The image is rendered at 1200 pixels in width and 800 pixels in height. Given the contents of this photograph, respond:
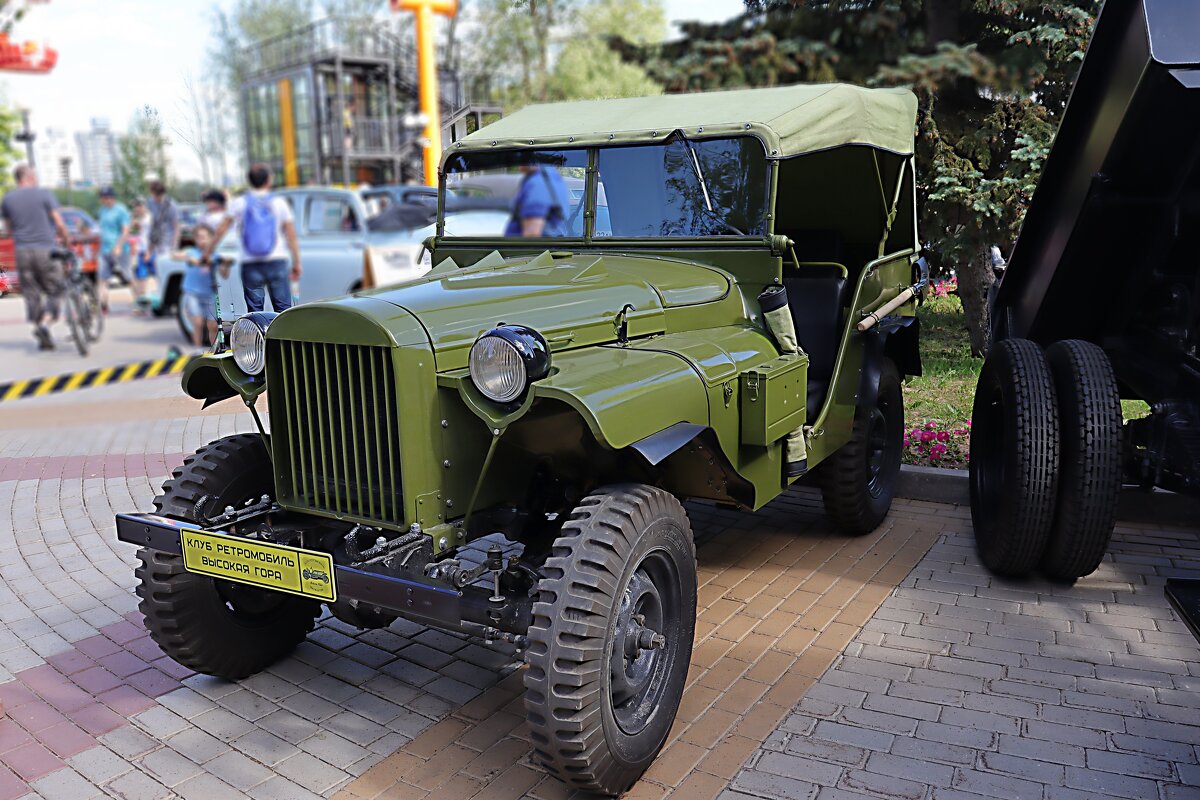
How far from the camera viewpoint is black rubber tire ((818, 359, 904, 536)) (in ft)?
16.4

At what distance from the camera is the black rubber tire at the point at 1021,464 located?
4.28 metres

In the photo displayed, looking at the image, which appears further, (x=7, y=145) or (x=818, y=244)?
(x=7, y=145)

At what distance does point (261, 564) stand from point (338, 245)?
9.03 meters

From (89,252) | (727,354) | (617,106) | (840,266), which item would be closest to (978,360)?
(840,266)

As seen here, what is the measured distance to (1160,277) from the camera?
15.1 feet

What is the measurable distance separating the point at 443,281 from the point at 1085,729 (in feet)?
9.46

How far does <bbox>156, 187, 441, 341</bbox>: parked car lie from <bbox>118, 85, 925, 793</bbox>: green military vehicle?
21.6 ft

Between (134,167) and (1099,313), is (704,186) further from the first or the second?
(134,167)

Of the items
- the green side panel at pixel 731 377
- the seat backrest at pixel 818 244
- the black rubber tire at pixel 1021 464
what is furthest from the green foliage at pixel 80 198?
the black rubber tire at pixel 1021 464

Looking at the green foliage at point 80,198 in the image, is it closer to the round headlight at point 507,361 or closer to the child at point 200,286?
the child at point 200,286

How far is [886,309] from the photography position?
489 cm

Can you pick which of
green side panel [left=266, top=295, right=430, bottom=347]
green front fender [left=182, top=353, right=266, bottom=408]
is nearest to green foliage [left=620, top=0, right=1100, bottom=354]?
green side panel [left=266, top=295, right=430, bottom=347]

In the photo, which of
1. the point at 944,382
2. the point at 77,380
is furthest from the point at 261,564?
the point at 77,380

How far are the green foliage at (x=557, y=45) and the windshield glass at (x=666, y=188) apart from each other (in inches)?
504
